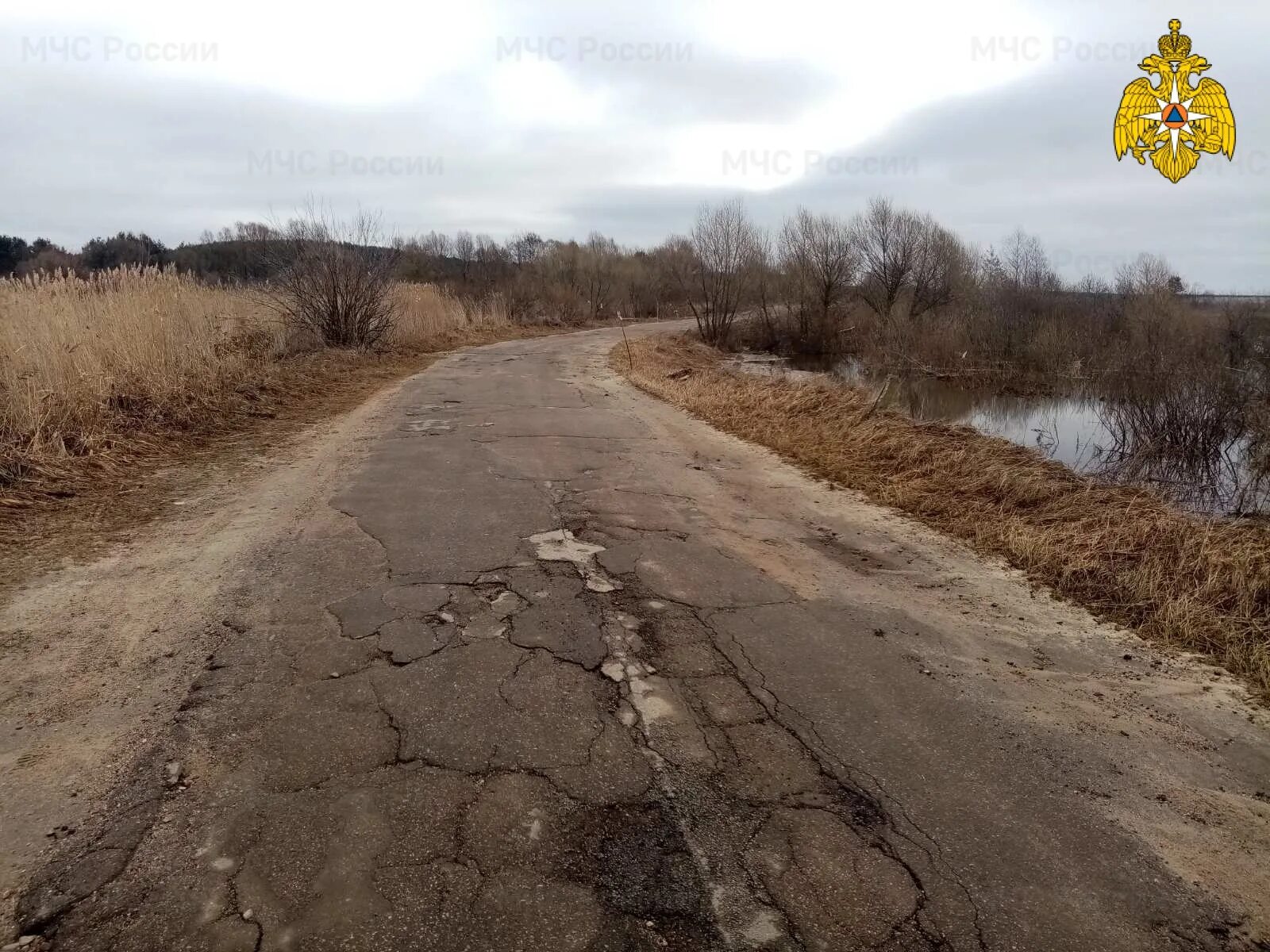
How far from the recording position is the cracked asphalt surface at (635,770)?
2049mm

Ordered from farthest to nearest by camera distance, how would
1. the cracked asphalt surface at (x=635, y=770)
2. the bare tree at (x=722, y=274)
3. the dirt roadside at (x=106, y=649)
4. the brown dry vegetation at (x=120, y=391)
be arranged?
the bare tree at (x=722, y=274) → the brown dry vegetation at (x=120, y=391) → the dirt roadside at (x=106, y=649) → the cracked asphalt surface at (x=635, y=770)

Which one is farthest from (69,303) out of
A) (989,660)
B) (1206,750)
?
(1206,750)

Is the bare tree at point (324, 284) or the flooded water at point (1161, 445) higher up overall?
the bare tree at point (324, 284)

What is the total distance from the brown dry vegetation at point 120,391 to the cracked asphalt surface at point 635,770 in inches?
86.1

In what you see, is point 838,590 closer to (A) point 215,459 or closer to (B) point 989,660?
(B) point 989,660

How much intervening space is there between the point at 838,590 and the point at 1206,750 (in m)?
1.92

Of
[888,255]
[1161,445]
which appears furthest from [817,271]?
[1161,445]

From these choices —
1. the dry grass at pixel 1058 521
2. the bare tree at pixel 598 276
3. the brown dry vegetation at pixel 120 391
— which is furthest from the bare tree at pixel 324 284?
the bare tree at pixel 598 276

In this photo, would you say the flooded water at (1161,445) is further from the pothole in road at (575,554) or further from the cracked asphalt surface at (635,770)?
the pothole in road at (575,554)

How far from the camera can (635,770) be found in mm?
2674

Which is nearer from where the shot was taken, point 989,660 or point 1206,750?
point 1206,750

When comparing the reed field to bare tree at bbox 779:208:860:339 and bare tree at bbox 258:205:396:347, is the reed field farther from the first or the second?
bare tree at bbox 779:208:860:339

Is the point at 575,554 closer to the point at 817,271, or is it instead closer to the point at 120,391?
the point at 120,391

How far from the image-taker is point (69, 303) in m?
8.64
